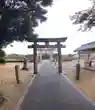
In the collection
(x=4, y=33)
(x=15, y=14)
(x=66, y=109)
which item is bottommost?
(x=66, y=109)

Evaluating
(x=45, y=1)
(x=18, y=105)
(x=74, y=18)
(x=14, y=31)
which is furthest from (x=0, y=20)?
(x=74, y=18)

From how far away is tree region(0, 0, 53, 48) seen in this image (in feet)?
34.8

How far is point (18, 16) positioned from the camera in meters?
11.0

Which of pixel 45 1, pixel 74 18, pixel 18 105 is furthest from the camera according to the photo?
pixel 74 18

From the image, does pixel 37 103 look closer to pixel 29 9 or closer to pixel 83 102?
pixel 83 102

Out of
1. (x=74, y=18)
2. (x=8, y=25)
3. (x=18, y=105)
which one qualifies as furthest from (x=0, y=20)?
(x=74, y=18)

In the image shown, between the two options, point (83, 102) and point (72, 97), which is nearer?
point (83, 102)

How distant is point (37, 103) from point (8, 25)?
330 centimetres

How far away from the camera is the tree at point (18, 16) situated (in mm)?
10602

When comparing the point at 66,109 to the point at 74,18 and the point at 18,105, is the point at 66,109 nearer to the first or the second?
the point at 18,105

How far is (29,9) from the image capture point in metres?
11.7

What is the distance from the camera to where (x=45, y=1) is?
11.7m

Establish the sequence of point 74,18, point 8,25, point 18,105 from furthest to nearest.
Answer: point 74,18, point 8,25, point 18,105

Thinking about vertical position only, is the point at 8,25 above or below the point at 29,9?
below
